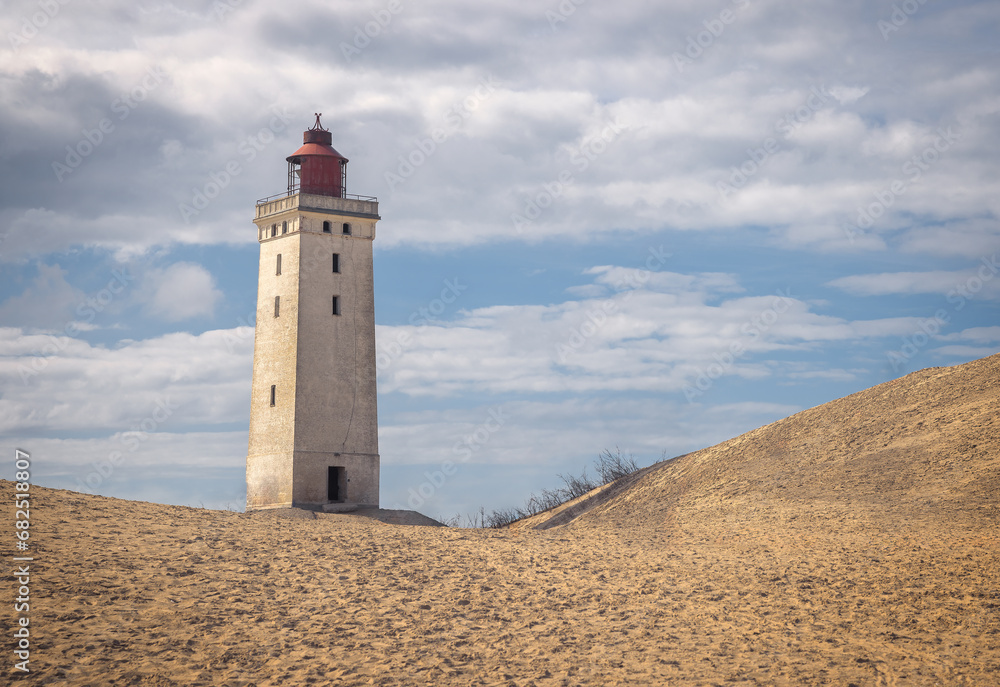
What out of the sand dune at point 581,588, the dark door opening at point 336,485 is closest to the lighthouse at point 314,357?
the dark door opening at point 336,485

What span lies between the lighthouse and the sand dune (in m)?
10.7

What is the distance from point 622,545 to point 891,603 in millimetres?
6370

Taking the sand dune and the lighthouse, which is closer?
the sand dune

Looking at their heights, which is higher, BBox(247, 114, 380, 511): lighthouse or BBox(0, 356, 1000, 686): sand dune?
BBox(247, 114, 380, 511): lighthouse

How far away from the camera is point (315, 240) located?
35.6 meters

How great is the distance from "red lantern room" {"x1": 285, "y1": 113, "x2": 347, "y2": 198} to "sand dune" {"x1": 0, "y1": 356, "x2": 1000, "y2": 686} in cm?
1697

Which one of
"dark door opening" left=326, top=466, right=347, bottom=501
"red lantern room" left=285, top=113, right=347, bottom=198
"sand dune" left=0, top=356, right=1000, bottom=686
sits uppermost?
"red lantern room" left=285, top=113, right=347, bottom=198

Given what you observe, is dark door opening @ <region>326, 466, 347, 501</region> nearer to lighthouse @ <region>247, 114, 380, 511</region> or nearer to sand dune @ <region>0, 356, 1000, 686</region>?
lighthouse @ <region>247, 114, 380, 511</region>

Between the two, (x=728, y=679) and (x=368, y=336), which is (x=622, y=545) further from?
(x=368, y=336)

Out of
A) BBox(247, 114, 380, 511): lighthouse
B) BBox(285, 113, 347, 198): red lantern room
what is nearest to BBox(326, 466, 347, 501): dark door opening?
BBox(247, 114, 380, 511): lighthouse

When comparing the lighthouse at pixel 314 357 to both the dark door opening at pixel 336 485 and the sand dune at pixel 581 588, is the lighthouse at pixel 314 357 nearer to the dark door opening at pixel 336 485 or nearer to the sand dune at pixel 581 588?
the dark door opening at pixel 336 485

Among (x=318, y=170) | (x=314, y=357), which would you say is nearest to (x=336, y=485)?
(x=314, y=357)

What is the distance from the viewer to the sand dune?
1475 centimetres

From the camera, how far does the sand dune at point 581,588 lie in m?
14.8
